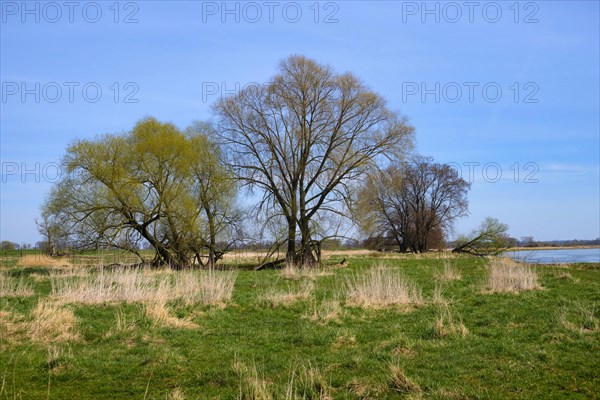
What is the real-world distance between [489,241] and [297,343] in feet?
130

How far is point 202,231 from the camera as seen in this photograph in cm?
2892

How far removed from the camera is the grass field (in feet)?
20.4

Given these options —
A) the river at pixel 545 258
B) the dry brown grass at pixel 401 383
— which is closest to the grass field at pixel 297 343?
the dry brown grass at pixel 401 383

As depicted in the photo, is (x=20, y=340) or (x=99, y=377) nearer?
(x=99, y=377)

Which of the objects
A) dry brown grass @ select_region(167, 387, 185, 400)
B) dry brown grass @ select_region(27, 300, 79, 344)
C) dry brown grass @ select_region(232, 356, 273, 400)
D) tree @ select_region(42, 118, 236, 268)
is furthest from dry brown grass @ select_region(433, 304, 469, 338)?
tree @ select_region(42, 118, 236, 268)

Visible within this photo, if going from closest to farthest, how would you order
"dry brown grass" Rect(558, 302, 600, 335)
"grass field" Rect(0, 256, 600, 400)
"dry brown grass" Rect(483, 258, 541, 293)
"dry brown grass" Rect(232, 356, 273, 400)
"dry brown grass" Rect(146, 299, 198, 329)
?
1. "dry brown grass" Rect(232, 356, 273, 400)
2. "grass field" Rect(0, 256, 600, 400)
3. "dry brown grass" Rect(558, 302, 600, 335)
4. "dry brown grass" Rect(146, 299, 198, 329)
5. "dry brown grass" Rect(483, 258, 541, 293)

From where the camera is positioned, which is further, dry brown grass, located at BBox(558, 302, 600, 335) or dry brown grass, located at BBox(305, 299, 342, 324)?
dry brown grass, located at BBox(305, 299, 342, 324)

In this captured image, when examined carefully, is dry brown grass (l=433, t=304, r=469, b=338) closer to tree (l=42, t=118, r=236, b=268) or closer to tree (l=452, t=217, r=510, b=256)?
tree (l=42, t=118, r=236, b=268)

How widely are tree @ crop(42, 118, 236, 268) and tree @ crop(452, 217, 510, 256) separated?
24954mm

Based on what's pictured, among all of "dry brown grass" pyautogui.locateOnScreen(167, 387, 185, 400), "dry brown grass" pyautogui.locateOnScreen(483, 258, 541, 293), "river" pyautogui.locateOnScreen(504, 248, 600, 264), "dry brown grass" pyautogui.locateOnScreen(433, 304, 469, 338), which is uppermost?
"dry brown grass" pyautogui.locateOnScreen(483, 258, 541, 293)

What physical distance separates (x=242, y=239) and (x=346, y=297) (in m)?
17.9

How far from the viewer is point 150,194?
2798cm

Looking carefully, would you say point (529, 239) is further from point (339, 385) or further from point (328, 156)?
point (339, 385)

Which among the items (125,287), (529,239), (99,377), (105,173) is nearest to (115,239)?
(105,173)
